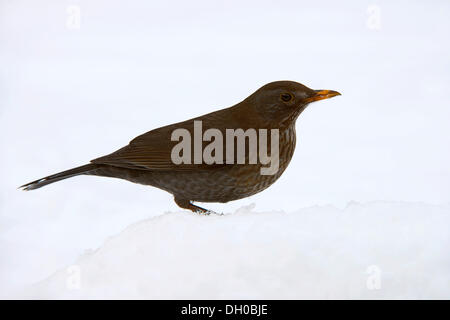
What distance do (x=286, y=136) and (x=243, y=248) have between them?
3.80ft

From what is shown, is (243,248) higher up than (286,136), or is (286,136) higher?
(286,136)

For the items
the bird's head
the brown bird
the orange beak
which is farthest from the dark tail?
the orange beak

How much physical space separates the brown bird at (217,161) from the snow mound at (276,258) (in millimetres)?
298

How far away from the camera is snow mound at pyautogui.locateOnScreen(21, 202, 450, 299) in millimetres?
3361

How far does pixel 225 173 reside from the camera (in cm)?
427

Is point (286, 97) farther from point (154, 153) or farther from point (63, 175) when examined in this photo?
point (63, 175)

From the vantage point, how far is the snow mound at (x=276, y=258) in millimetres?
3361

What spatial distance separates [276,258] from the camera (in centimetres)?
360

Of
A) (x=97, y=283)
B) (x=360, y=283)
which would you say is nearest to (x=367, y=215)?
(x=360, y=283)

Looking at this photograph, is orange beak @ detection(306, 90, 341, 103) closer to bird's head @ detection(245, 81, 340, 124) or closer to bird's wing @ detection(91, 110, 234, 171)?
bird's head @ detection(245, 81, 340, 124)

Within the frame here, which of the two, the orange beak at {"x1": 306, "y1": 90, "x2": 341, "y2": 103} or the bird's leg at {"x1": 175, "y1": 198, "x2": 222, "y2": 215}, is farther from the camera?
the bird's leg at {"x1": 175, "y1": 198, "x2": 222, "y2": 215}

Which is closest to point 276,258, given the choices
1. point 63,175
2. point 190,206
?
point 190,206

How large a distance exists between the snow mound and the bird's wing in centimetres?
47
